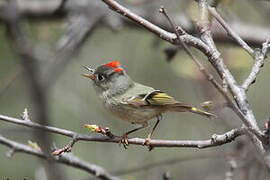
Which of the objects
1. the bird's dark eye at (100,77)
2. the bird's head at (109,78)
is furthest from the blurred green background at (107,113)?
the bird's dark eye at (100,77)

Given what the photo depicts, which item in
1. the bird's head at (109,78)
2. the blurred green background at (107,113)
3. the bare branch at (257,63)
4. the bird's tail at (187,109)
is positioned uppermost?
the blurred green background at (107,113)

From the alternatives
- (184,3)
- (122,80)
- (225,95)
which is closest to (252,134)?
(225,95)

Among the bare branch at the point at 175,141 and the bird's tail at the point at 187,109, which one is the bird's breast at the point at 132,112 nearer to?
the bird's tail at the point at 187,109

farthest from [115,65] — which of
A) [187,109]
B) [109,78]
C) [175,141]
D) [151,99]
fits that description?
[175,141]

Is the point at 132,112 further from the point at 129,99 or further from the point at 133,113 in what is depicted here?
the point at 129,99

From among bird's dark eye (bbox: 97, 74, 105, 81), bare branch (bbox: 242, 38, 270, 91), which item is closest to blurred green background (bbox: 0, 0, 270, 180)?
bird's dark eye (bbox: 97, 74, 105, 81)

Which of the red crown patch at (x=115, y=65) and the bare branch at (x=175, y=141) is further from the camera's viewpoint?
the red crown patch at (x=115, y=65)

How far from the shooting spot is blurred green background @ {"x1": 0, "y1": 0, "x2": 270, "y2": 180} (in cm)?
565

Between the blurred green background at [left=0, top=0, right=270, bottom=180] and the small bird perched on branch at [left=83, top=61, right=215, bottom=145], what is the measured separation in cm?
113

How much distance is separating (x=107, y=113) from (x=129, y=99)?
2.62 meters

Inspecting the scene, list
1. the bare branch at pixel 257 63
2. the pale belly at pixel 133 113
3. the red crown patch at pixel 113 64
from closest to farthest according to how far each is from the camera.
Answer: the bare branch at pixel 257 63 → the pale belly at pixel 133 113 → the red crown patch at pixel 113 64

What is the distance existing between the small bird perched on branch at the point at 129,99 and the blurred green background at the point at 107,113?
1125 millimetres

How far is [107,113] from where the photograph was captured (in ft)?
21.4

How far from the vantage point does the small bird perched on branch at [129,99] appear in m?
3.71
